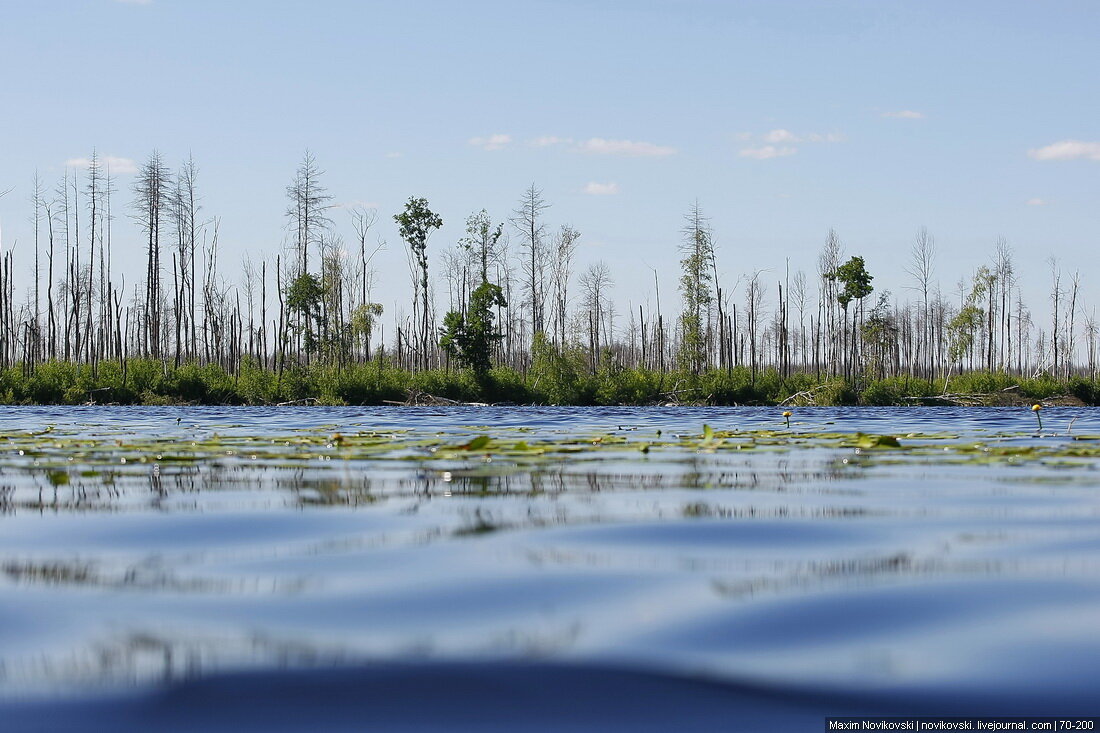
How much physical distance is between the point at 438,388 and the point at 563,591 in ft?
101

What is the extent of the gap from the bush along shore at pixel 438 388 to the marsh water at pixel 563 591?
86.8 ft

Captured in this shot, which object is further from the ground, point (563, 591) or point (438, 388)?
point (438, 388)

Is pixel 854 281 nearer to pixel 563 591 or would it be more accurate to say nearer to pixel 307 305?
pixel 307 305

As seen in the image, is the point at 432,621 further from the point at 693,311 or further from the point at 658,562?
Answer: the point at 693,311

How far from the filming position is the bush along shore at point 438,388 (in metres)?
31.2

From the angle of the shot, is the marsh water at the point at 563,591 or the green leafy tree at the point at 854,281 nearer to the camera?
the marsh water at the point at 563,591

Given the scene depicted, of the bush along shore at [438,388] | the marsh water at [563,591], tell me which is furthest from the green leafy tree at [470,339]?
the marsh water at [563,591]

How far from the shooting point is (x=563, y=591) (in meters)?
2.42

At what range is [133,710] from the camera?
61.6 inches

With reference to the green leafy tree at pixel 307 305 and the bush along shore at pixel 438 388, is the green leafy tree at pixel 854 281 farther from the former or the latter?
the green leafy tree at pixel 307 305

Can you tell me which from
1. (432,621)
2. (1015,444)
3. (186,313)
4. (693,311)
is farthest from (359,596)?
(186,313)

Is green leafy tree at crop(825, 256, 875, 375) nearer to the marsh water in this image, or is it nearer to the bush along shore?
the bush along shore

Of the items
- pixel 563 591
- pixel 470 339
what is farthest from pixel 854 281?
pixel 563 591

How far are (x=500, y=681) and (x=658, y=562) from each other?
115 cm
